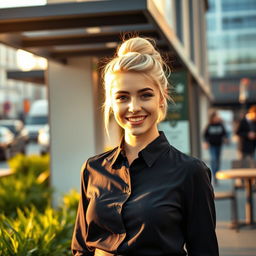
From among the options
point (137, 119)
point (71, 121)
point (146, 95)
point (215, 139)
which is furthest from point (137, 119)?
point (215, 139)

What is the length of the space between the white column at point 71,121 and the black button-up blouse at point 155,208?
7802 millimetres

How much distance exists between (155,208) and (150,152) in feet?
0.85

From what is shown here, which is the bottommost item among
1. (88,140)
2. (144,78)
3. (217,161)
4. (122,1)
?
(217,161)

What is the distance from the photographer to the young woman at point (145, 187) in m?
2.49

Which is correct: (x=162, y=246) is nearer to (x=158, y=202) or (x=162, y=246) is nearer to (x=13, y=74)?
(x=158, y=202)

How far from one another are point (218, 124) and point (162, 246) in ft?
43.7

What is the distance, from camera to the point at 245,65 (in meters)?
72.8

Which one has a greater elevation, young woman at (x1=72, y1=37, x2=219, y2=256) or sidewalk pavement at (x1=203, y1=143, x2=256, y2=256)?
young woman at (x1=72, y1=37, x2=219, y2=256)

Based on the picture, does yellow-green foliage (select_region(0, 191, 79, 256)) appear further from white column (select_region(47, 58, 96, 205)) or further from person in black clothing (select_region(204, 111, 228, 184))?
person in black clothing (select_region(204, 111, 228, 184))

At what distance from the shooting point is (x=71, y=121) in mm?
10500

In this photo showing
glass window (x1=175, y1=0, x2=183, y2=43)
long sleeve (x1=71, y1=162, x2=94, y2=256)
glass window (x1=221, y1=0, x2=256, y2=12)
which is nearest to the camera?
long sleeve (x1=71, y1=162, x2=94, y2=256)

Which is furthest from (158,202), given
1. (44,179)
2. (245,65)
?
(245,65)

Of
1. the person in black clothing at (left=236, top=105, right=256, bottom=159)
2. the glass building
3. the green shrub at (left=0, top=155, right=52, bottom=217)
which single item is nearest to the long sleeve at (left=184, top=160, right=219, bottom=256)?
the green shrub at (left=0, top=155, right=52, bottom=217)

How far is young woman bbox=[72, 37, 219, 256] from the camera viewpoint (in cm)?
249
